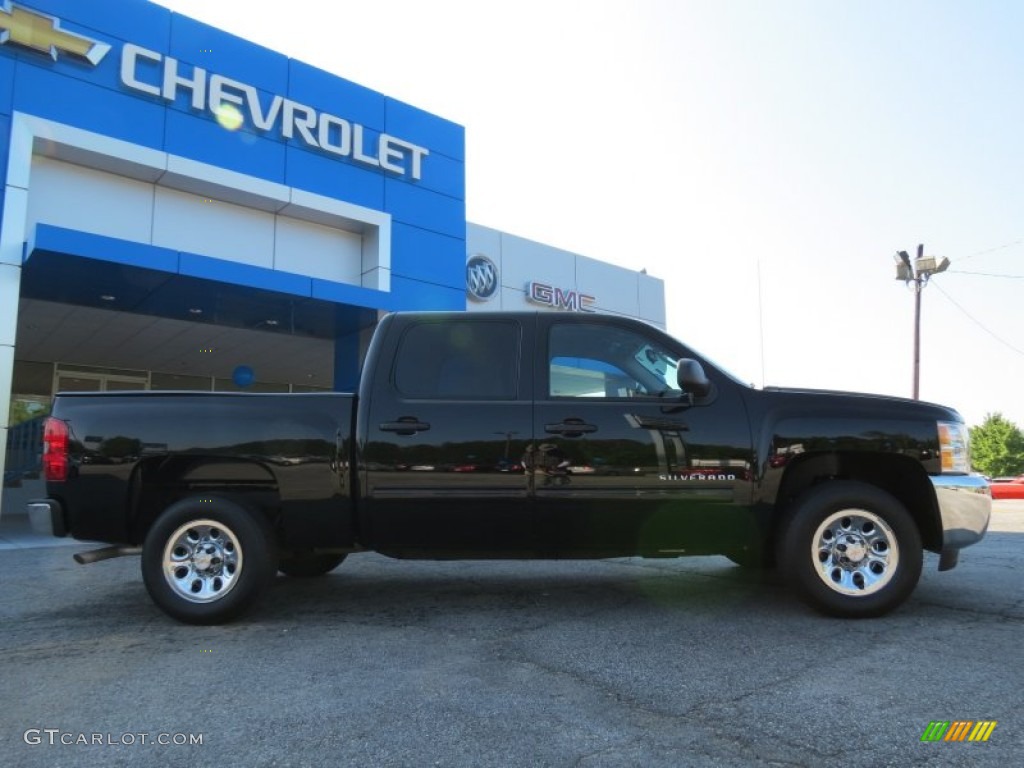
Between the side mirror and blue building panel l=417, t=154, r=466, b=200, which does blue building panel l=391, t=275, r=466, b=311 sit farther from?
the side mirror

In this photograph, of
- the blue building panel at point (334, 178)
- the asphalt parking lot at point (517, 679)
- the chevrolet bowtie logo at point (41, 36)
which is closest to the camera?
the asphalt parking lot at point (517, 679)

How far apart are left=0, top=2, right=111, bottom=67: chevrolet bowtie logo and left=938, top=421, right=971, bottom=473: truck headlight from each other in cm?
1226

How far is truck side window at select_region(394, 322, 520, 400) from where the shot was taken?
4688mm

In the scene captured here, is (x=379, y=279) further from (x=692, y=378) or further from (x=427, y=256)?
(x=692, y=378)

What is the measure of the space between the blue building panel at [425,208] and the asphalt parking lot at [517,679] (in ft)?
32.6

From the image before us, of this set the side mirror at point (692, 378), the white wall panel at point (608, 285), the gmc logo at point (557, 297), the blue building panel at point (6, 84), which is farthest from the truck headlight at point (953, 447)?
the white wall panel at point (608, 285)

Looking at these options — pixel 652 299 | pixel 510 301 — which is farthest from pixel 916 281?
pixel 510 301

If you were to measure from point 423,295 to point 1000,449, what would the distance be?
8051 centimetres

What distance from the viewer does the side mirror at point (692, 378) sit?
4332 millimetres

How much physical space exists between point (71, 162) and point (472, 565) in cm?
923

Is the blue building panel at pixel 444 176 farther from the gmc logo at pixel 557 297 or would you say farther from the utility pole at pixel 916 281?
the utility pole at pixel 916 281

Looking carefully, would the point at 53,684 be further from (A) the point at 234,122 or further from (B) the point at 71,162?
(A) the point at 234,122

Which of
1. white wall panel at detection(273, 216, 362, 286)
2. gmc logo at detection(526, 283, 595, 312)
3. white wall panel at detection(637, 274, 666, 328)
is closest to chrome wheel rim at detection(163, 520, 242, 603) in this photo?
white wall panel at detection(273, 216, 362, 286)

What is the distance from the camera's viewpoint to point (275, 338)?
15.0 meters
